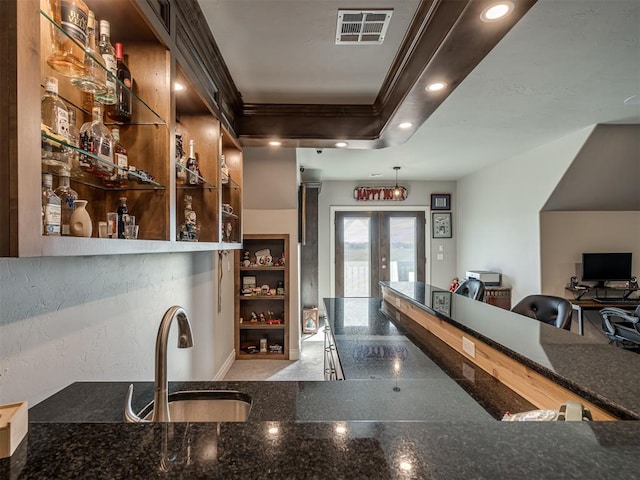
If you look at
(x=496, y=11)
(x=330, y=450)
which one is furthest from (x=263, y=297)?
(x=330, y=450)

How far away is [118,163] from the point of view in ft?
4.06

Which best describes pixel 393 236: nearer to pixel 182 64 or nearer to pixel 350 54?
pixel 350 54

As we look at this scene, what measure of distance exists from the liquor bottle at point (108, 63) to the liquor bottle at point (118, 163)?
139mm

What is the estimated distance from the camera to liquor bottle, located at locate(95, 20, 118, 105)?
1.13 m

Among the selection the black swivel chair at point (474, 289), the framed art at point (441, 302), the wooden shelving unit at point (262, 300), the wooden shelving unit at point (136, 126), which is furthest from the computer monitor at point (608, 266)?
the wooden shelving unit at point (136, 126)

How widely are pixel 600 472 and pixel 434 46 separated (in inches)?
70.3

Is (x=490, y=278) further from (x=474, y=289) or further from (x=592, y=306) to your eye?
(x=592, y=306)

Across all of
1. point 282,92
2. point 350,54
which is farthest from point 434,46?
point 282,92

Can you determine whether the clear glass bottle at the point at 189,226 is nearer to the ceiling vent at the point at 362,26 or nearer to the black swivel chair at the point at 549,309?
the ceiling vent at the point at 362,26

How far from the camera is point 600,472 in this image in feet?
1.62

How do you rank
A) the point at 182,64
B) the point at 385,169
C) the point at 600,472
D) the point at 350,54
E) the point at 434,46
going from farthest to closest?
the point at 385,169
the point at 350,54
the point at 434,46
the point at 182,64
the point at 600,472

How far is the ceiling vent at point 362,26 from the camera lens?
1747 millimetres

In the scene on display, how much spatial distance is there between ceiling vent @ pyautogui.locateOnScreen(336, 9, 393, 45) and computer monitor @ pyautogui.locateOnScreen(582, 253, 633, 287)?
407 cm

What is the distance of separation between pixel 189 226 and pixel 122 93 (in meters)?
0.86
